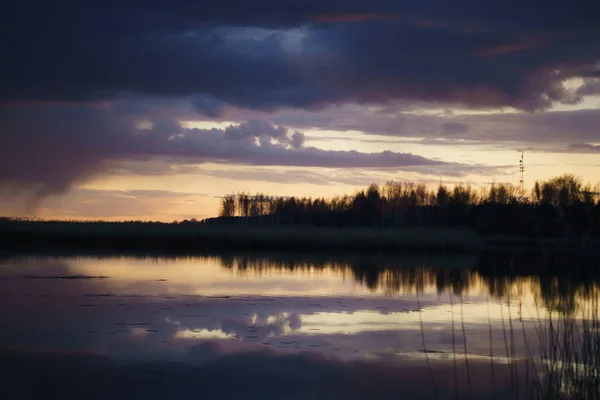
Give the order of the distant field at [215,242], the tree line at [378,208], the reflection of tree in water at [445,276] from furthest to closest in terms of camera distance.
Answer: the tree line at [378,208] → the distant field at [215,242] → the reflection of tree in water at [445,276]

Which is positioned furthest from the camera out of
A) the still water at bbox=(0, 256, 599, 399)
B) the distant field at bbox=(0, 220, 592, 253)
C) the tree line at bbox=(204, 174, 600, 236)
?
the tree line at bbox=(204, 174, 600, 236)

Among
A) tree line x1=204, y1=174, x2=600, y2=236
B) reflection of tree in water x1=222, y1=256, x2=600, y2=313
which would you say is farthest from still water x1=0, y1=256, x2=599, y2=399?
tree line x1=204, y1=174, x2=600, y2=236

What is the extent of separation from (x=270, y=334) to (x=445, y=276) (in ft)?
35.3

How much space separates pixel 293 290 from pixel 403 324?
15.9 ft

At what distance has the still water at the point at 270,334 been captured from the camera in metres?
7.70

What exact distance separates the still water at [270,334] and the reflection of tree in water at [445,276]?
6.6 inches

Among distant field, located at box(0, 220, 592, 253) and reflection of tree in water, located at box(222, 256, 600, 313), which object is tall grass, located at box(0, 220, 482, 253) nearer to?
distant field, located at box(0, 220, 592, 253)

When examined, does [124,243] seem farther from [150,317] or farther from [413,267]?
[150,317]

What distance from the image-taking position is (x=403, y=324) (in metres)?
11.9

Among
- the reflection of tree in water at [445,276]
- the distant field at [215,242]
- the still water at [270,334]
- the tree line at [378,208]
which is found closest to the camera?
the still water at [270,334]

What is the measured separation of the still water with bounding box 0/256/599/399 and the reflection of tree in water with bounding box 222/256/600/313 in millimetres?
168

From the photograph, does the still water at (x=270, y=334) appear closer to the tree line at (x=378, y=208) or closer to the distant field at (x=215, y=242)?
the distant field at (x=215, y=242)

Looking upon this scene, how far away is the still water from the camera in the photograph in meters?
7.70

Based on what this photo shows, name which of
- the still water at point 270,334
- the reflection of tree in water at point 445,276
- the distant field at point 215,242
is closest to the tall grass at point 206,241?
the distant field at point 215,242
